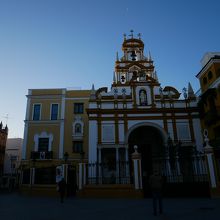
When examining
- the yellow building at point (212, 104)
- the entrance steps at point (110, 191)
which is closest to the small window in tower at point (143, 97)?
the yellow building at point (212, 104)

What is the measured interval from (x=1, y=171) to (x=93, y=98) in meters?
31.3

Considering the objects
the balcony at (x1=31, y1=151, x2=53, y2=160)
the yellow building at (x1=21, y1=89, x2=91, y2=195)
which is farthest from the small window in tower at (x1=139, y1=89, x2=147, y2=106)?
A: the balcony at (x1=31, y1=151, x2=53, y2=160)

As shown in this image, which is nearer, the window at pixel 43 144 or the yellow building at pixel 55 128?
the yellow building at pixel 55 128

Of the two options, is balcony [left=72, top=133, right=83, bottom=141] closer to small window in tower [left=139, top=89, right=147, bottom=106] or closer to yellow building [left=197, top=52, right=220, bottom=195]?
small window in tower [left=139, top=89, right=147, bottom=106]

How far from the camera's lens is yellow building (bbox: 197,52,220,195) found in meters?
20.6

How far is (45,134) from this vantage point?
91.9 ft

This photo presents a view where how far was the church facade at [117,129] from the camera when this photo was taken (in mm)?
20547

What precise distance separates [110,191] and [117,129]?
326 inches

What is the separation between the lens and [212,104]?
71.6 feet

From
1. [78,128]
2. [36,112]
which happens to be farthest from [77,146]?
[36,112]

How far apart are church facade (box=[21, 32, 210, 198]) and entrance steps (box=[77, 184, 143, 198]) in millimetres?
679

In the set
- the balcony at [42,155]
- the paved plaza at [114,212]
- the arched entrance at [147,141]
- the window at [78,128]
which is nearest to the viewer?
the paved plaza at [114,212]

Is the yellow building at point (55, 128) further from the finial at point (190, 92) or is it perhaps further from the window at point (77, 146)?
the finial at point (190, 92)

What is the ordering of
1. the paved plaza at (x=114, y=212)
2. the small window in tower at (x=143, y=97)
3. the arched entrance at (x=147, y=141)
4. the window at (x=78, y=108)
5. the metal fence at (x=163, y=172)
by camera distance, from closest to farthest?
the paved plaza at (x=114, y=212), the metal fence at (x=163, y=172), the arched entrance at (x=147, y=141), the small window in tower at (x=143, y=97), the window at (x=78, y=108)
